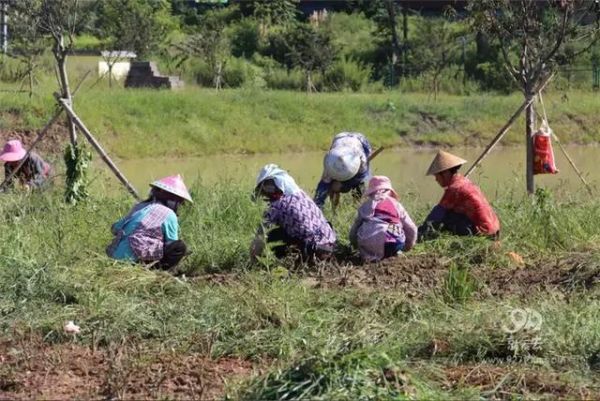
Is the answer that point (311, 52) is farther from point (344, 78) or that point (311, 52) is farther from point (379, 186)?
point (379, 186)

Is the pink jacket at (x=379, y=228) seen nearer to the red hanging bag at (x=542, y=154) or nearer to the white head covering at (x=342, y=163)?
the white head covering at (x=342, y=163)

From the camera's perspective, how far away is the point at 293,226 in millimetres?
7250

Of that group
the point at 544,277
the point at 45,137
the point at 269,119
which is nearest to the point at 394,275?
the point at 544,277

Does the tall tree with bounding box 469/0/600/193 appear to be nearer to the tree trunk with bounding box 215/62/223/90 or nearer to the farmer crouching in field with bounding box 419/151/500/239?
the farmer crouching in field with bounding box 419/151/500/239

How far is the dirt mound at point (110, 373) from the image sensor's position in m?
4.52

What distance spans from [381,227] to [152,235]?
5.23 ft

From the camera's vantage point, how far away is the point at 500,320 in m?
5.12

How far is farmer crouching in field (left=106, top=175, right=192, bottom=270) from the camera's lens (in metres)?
7.13

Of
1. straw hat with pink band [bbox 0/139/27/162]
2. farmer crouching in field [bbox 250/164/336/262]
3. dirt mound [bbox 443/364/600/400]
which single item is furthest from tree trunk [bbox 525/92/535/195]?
dirt mound [bbox 443/364/600/400]

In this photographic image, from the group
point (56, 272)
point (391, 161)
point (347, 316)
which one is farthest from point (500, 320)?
point (391, 161)

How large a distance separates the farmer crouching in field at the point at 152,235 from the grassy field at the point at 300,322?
22 cm

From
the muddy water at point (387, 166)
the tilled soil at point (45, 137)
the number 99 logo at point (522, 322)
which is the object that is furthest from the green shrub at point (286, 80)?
the number 99 logo at point (522, 322)

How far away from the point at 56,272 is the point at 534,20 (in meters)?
6.17

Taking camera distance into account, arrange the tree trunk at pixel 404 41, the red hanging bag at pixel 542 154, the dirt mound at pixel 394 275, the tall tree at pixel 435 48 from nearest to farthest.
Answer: the dirt mound at pixel 394 275 → the red hanging bag at pixel 542 154 → the tall tree at pixel 435 48 → the tree trunk at pixel 404 41
